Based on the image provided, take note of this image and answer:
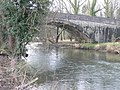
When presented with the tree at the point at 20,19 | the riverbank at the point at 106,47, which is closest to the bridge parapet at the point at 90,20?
the riverbank at the point at 106,47

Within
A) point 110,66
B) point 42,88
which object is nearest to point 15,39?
point 42,88

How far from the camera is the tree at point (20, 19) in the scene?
1338 cm

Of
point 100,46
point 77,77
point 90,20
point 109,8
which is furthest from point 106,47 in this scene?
point 109,8

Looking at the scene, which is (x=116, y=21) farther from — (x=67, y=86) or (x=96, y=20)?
(x=67, y=86)

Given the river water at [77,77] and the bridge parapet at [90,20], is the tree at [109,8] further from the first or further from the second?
the river water at [77,77]

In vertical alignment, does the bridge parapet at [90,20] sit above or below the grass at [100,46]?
above

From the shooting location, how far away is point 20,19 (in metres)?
13.6

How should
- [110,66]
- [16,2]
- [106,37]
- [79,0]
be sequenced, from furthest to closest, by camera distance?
[79,0], [106,37], [110,66], [16,2]

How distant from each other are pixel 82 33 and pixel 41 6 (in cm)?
2292

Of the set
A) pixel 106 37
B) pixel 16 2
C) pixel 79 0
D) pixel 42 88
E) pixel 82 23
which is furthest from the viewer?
pixel 79 0

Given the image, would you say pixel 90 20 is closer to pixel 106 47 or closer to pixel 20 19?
pixel 106 47

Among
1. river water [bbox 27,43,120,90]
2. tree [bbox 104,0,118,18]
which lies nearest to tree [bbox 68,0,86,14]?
tree [bbox 104,0,118,18]

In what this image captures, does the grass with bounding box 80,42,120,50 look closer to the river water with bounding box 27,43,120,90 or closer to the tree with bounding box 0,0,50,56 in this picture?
the river water with bounding box 27,43,120,90

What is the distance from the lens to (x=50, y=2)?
1414cm
